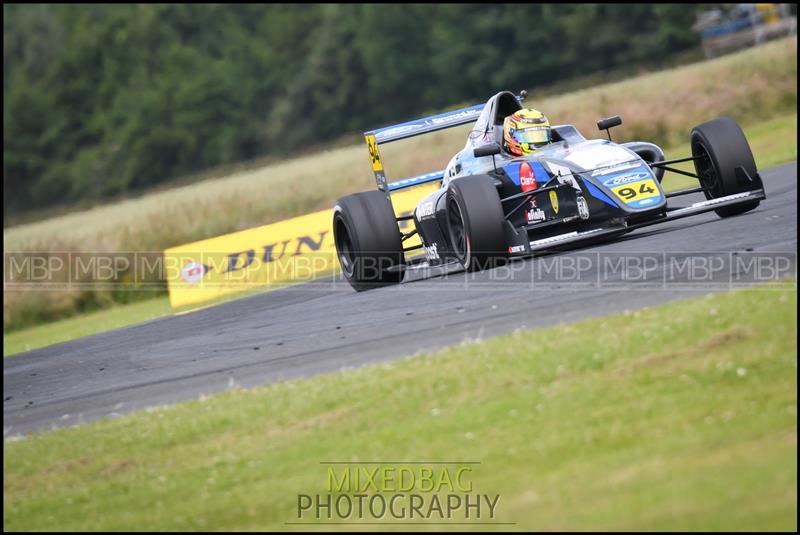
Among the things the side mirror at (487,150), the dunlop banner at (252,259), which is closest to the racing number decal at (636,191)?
the side mirror at (487,150)

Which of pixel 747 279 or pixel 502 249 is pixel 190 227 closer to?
pixel 502 249

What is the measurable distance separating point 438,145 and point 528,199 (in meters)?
21.4

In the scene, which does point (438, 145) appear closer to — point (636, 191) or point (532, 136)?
point (532, 136)

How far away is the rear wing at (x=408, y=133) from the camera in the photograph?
13.9 m

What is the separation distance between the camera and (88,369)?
1296 cm

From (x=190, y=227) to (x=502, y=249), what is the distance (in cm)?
1667

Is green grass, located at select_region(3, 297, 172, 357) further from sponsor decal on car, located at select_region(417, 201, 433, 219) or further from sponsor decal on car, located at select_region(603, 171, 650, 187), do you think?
sponsor decal on car, located at select_region(603, 171, 650, 187)

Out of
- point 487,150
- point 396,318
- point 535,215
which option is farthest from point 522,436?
point 487,150

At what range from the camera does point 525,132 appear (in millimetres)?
13117

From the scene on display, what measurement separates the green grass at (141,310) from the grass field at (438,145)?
1639mm

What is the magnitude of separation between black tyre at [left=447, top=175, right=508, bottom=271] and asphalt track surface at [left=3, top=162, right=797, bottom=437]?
1.18ft

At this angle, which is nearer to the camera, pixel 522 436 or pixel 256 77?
pixel 522 436

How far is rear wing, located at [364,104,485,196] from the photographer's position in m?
13.9

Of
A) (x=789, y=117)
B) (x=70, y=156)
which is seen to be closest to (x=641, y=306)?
(x=789, y=117)
